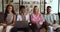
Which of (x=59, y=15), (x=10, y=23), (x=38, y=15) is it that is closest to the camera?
(x=10, y=23)

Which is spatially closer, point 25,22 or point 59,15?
point 25,22

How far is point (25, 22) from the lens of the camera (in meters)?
3.40

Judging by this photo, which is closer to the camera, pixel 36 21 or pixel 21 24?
pixel 21 24

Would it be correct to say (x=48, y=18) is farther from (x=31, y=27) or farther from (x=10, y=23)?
(x=10, y=23)

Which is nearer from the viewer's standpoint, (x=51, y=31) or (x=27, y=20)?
(x=51, y=31)

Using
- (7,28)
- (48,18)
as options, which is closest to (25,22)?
(7,28)

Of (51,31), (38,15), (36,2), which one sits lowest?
(51,31)

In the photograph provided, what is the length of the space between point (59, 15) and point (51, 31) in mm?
1455

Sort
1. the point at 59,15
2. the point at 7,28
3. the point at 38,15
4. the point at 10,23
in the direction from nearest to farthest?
the point at 7,28, the point at 10,23, the point at 38,15, the point at 59,15

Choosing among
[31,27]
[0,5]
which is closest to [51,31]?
[31,27]

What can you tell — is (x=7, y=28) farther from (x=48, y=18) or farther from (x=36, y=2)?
(x=36, y=2)

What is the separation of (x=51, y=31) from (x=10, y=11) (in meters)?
1.02

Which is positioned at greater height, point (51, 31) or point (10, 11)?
point (10, 11)

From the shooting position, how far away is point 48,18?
12.9 feet
